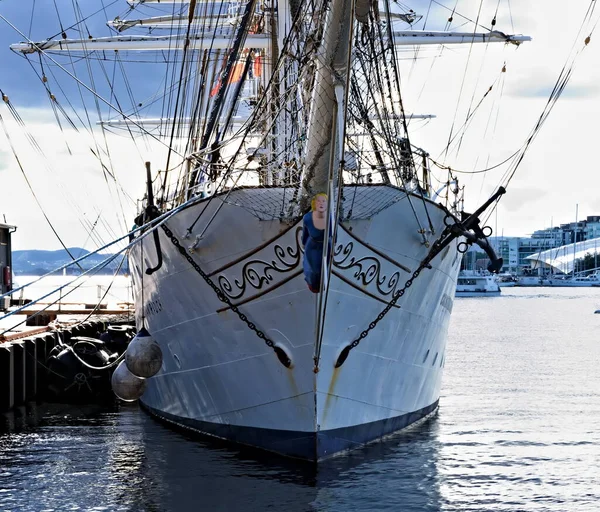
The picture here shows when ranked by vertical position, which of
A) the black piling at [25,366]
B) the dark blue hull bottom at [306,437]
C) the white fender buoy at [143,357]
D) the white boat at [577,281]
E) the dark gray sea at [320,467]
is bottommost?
the dark gray sea at [320,467]

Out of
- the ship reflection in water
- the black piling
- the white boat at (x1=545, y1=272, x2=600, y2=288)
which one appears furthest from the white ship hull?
the white boat at (x1=545, y1=272, x2=600, y2=288)

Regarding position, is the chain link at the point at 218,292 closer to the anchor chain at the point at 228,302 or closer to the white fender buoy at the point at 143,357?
the anchor chain at the point at 228,302

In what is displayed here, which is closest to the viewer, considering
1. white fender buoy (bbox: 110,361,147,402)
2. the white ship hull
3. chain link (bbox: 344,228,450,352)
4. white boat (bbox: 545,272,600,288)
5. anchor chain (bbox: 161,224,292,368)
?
the white ship hull

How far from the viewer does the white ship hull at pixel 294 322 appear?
14305mm

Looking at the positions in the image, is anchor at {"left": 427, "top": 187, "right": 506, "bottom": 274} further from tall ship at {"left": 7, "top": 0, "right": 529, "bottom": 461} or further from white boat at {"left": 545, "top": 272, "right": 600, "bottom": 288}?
white boat at {"left": 545, "top": 272, "right": 600, "bottom": 288}

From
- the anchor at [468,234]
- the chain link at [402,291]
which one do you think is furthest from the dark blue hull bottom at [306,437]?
the anchor at [468,234]

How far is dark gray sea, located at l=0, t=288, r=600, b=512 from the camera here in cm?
1338

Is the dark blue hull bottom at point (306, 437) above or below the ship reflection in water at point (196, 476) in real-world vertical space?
above

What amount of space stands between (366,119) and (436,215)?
6.82 feet

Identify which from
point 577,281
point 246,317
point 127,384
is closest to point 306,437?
point 246,317

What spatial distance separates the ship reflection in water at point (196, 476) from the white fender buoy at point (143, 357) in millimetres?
1353

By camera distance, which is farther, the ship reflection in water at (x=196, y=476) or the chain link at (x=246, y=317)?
the chain link at (x=246, y=317)

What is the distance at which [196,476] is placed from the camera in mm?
14531

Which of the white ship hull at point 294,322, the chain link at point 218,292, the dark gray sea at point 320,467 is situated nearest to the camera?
the dark gray sea at point 320,467
